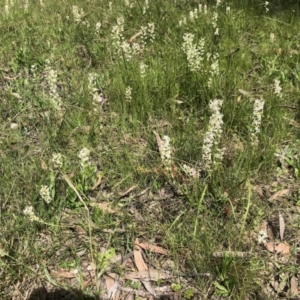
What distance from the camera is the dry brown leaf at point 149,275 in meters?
2.30

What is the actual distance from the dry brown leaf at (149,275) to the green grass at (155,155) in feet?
0.25

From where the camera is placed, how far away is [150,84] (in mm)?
3518

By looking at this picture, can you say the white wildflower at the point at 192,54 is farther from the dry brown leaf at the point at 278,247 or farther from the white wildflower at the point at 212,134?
the dry brown leaf at the point at 278,247

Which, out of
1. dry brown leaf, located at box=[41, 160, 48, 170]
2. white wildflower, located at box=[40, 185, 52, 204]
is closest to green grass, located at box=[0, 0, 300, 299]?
dry brown leaf, located at box=[41, 160, 48, 170]

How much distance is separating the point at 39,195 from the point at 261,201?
150cm

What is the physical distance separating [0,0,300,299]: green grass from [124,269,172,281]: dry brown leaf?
3.0 inches

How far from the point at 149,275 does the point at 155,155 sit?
963 mm

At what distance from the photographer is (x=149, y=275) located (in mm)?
2322

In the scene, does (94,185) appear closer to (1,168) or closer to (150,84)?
(1,168)


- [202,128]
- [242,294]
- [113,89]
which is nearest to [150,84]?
[113,89]

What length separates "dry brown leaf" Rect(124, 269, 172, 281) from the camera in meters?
2.30

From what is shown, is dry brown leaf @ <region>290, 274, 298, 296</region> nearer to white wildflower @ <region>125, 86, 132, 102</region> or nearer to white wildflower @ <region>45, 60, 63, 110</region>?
white wildflower @ <region>125, 86, 132, 102</region>

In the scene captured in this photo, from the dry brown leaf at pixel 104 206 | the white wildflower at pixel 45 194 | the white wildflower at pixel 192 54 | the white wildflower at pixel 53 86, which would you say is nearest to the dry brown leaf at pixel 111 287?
the dry brown leaf at pixel 104 206

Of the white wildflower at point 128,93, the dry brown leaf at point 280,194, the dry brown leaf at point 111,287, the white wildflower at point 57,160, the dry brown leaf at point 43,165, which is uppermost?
the white wildflower at point 128,93
